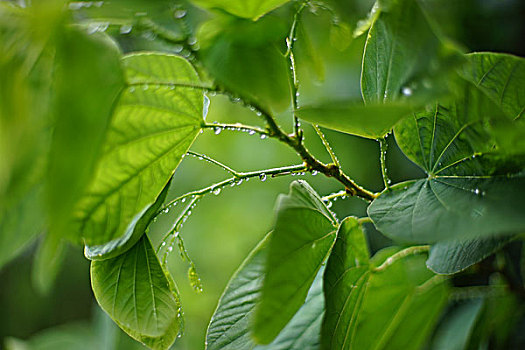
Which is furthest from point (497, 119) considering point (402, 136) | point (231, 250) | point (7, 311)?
point (7, 311)

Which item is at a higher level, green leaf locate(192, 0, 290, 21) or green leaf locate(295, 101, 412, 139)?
green leaf locate(192, 0, 290, 21)

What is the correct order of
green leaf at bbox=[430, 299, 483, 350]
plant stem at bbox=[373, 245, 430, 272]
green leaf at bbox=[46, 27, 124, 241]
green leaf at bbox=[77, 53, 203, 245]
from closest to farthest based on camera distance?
green leaf at bbox=[46, 27, 124, 241]
green leaf at bbox=[77, 53, 203, 245]
plant stem at bbox=[373, 245, 430, 272]
green leaf at bbox=[430, 299, 483, 350]

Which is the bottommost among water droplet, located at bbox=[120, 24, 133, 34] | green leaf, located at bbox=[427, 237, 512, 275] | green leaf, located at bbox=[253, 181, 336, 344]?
green leaf, located at bbox=[427, 237, 512, 275]

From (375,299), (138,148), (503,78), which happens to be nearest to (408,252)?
(375,299)

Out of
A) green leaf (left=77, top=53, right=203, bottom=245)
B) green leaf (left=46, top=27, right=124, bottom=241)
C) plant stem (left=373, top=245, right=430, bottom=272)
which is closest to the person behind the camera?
green leaf (left=46, top=27, right=124, bottom=241)

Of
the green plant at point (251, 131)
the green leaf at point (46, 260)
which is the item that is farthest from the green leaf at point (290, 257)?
the green leaf at point (46, 260)

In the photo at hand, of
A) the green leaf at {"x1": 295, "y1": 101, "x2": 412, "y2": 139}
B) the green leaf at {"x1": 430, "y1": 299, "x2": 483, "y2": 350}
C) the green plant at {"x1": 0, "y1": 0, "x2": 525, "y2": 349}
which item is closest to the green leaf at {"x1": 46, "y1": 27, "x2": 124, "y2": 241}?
the green plant at {"x1": 0, "y1": 0, "x2": 525, "y2": 349}

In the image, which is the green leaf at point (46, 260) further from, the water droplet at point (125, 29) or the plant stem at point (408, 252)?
the plant stem at point (408, 252)

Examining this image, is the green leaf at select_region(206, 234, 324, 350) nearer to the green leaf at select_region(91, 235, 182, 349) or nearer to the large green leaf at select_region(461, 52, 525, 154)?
the green leaf at select_region(91, 235, 182, 349)
